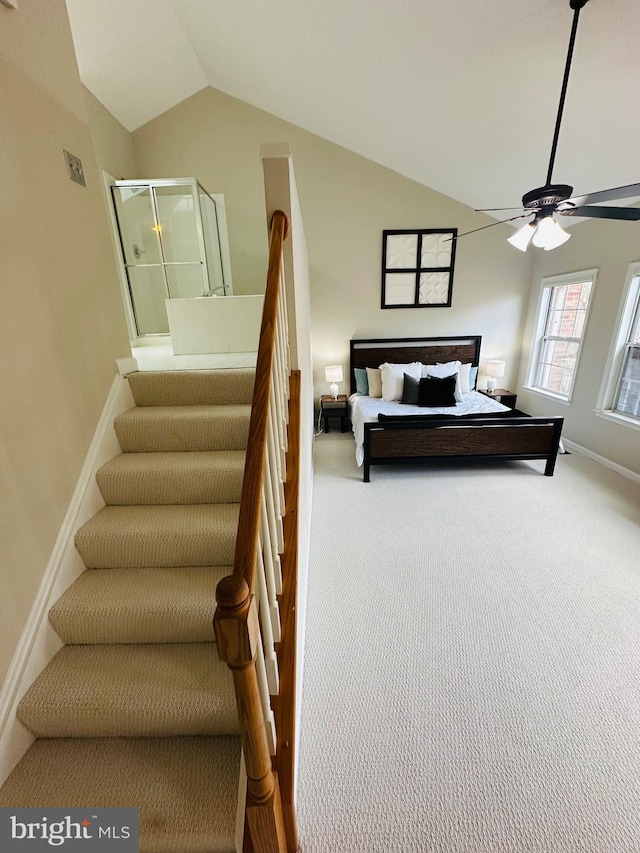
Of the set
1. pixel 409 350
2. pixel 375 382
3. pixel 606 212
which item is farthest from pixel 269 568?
pixel 409 350

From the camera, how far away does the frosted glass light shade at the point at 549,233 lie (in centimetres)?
194

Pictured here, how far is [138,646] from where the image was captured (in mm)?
1342

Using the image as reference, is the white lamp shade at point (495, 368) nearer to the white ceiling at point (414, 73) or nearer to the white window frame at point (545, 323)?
the white window frame at point (545, 323)

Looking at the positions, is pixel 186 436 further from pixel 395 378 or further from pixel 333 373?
pixel 395 378

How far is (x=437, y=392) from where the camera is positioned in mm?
4082

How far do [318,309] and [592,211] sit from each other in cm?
316

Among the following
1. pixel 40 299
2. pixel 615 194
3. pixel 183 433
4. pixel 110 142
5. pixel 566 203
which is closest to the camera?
pixel 40 299

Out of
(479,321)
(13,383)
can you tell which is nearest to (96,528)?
(13,383)

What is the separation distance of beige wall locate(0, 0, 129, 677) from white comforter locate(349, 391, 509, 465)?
2580mm

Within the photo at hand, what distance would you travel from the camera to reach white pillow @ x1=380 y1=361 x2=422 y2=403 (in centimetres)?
437

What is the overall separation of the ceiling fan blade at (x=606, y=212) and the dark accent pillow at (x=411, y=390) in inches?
93.4

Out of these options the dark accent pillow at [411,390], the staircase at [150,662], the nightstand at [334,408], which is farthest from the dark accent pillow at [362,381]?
the staircase at [150,662]

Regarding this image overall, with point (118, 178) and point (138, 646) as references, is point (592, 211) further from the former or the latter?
point (118, 178)

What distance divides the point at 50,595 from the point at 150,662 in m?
0.48
